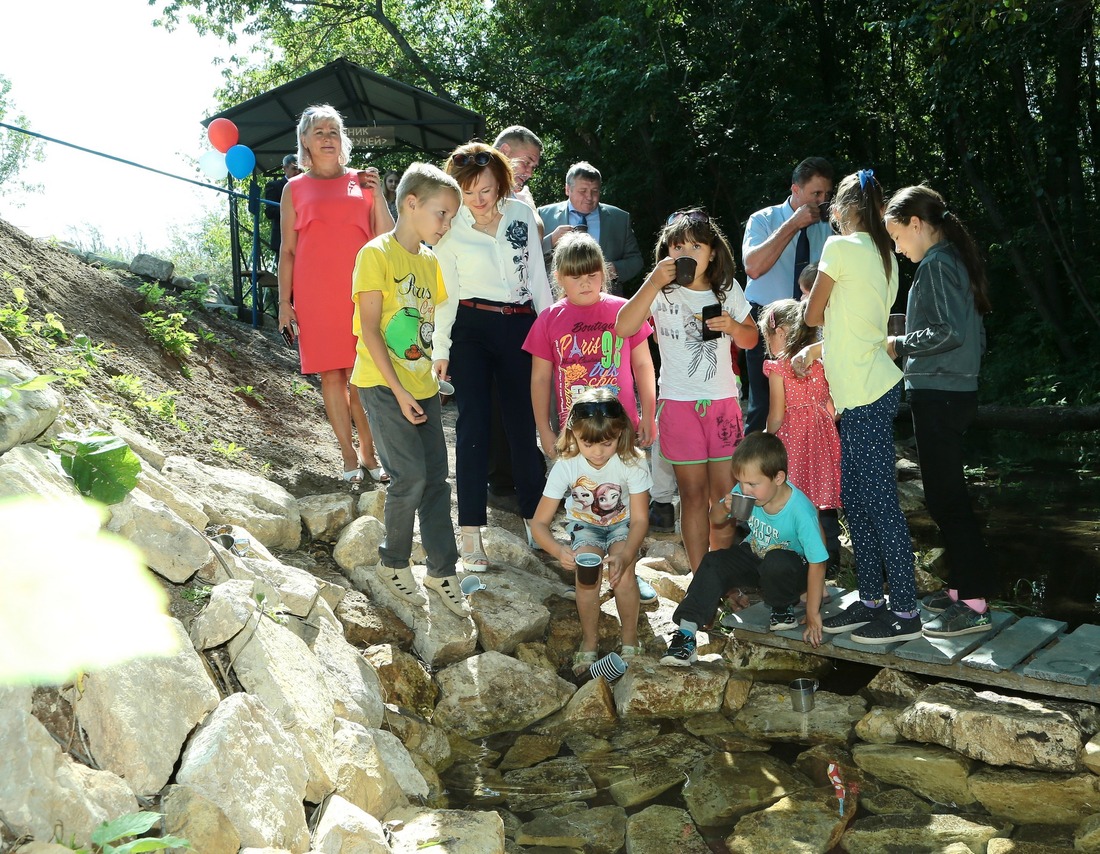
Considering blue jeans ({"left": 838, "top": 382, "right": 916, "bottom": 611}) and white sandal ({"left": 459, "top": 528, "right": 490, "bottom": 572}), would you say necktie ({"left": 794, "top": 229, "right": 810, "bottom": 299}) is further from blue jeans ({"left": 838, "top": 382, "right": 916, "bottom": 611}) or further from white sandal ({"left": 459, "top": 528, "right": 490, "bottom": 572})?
white sandal ({"left": 459, "top": 528, "right": 490, "bottom": 572})

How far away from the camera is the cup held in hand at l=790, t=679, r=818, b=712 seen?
146 inches

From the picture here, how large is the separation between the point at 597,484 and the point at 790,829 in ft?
4.61

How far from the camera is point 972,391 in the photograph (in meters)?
3.53

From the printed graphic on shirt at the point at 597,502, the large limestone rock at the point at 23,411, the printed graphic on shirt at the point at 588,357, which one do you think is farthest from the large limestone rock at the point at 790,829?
the large limestone rock at the point at 23,411

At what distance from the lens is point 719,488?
4125 mm

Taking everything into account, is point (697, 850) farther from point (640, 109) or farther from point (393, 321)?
point (640, 109)

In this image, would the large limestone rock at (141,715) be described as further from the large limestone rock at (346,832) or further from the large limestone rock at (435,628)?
the large limestone rock at (435,628)

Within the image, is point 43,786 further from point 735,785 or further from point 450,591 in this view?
point 735,785

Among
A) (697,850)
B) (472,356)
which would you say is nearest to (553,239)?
(472,356)

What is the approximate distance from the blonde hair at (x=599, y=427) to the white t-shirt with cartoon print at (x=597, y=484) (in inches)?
1.5

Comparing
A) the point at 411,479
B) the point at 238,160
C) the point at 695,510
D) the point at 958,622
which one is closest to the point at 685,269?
the point at 695,510

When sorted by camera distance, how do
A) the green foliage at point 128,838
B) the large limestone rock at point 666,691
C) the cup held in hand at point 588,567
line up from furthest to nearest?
1. the large limestone rock at point 666,691
2. the cup held in hand at point 588,567
3. the green foliage at point 128,838

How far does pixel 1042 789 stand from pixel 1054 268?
12.7 metres

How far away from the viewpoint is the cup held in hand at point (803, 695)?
3721 millimetres
